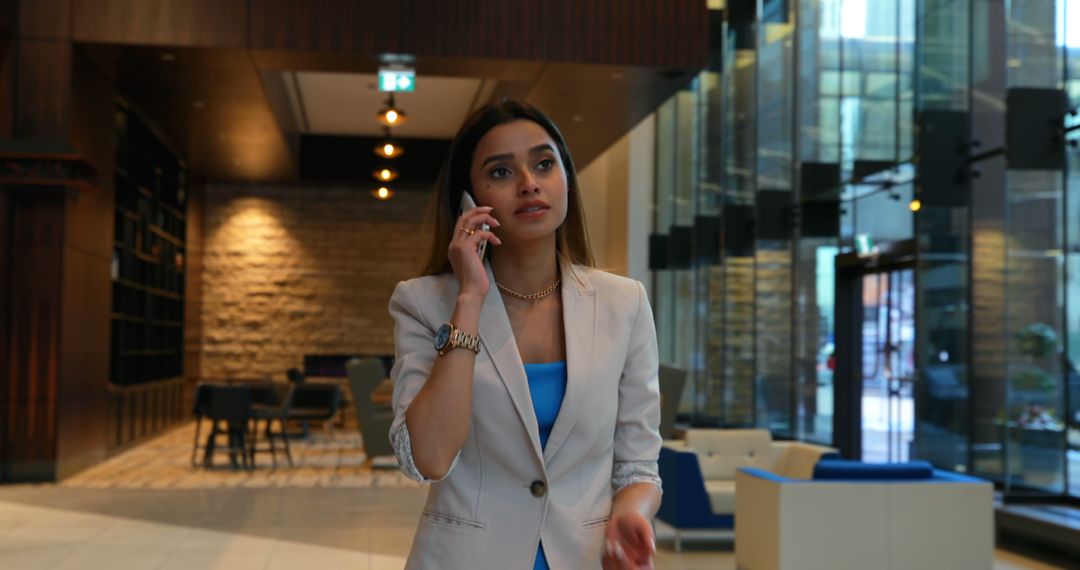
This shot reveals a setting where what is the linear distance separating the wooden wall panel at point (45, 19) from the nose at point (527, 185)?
9841 mm

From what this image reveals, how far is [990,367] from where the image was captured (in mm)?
9195

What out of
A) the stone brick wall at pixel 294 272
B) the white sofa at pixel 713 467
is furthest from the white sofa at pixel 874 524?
the stone brick wall at pixel 294 272

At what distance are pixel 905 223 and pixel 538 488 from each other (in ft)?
32.1

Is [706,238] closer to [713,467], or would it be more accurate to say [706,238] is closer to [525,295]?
[713,467]

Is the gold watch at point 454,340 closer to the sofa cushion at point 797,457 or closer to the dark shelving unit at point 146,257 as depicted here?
the sofa cushion at point 797,457

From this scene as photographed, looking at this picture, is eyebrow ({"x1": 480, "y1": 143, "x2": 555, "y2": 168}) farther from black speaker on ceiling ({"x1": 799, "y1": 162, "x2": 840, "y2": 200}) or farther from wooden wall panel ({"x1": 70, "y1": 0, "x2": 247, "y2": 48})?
black speaker on ceiling ({"x1": 799, "y1": 162, "x2": 840, "y2": 200})

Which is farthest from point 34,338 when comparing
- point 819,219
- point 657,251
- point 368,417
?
point 657,251

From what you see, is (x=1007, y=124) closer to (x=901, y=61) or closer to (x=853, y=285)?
(x=901, y=61)

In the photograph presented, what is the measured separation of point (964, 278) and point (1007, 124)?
1582mm

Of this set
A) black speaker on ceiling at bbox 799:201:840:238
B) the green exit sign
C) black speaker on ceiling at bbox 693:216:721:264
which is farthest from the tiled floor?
black speaker on ceiling at bbox 693:216:721:264

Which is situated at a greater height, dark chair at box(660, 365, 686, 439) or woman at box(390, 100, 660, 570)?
woman at box(390, 100, 660, 570)

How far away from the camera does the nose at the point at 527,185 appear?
1598 mm

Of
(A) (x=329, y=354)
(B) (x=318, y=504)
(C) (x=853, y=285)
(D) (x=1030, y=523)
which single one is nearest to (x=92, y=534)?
(B) (x=318, y=504)

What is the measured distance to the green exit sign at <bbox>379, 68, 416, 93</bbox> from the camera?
10.5 metres
